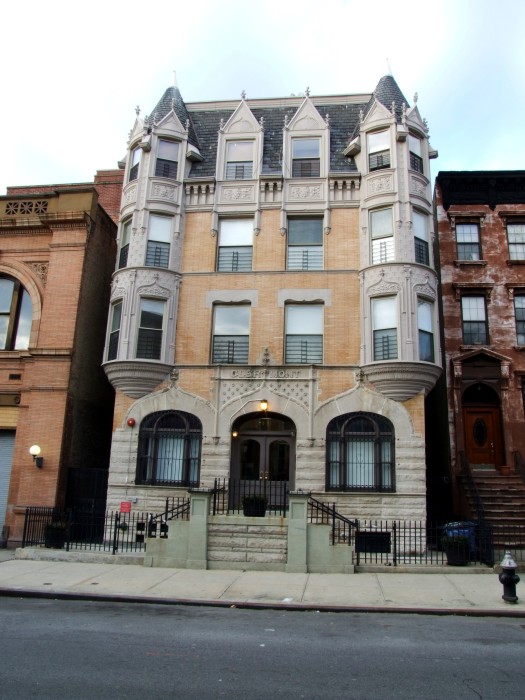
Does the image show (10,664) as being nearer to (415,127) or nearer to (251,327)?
(251,327)

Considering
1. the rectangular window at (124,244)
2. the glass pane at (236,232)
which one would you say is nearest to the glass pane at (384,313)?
the glass pane at (236,232)

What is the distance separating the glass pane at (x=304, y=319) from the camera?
Answer: 1912 cm

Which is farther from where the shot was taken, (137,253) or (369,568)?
(137,253)

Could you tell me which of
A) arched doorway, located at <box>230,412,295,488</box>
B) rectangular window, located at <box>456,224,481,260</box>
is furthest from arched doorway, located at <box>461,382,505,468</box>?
arched doorway, located at <box>230,412,295,488</box>

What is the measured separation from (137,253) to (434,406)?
525 inches

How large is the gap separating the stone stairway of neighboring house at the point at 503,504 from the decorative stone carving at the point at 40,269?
55.0 ft

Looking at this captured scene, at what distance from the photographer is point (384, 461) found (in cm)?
1758

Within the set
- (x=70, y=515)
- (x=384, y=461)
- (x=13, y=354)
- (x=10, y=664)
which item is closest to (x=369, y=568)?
(x=384, y=461)

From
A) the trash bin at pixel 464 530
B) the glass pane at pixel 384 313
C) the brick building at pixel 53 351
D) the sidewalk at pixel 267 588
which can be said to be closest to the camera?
the sidewalk at pixel 267 588

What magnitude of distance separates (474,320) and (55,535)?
54.0 feet

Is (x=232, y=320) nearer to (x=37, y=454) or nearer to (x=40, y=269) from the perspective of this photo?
(x=40, y=269)

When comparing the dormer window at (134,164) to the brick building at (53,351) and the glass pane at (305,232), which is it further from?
the glass pane at (305,232)

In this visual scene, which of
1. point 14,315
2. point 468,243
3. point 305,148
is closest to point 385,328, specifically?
point 468,243

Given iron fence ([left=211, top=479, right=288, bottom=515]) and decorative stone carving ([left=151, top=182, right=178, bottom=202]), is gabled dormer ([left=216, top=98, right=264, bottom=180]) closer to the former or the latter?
decorative stone carving ([left=151, top=182, right=178, bottom=202])
